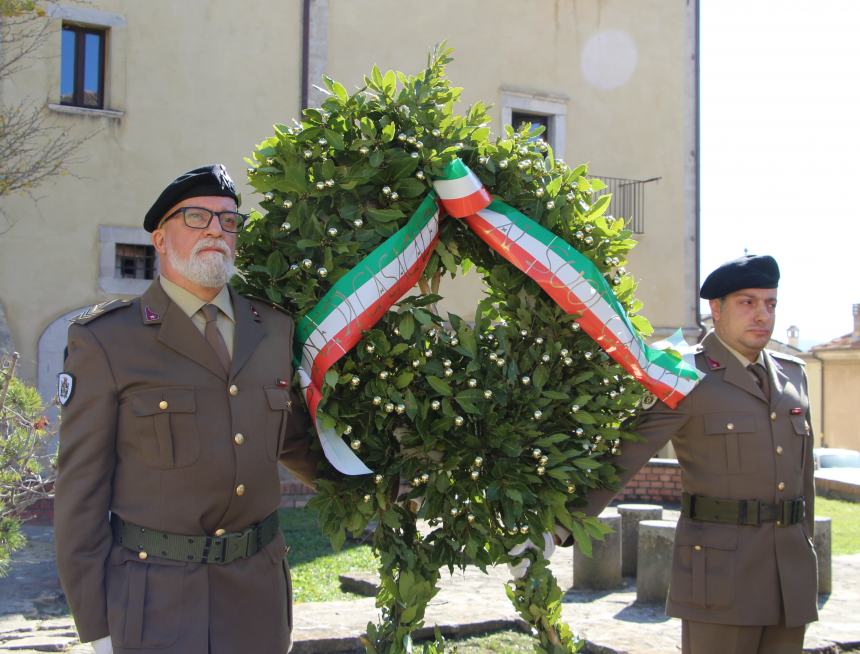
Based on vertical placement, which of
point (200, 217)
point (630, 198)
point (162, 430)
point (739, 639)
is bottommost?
point (739, 639)

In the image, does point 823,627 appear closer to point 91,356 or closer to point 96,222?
point 91,356

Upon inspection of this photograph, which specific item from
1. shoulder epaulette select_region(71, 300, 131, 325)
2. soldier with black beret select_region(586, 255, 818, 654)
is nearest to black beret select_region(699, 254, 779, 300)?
soldier with black beret select_region(586, 255, 818, 654)

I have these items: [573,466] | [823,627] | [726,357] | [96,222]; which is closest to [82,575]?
[573,466]

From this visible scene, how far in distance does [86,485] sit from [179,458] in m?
0.26

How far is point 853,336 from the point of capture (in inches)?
1166

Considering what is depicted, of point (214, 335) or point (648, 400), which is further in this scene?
point (648, 400)

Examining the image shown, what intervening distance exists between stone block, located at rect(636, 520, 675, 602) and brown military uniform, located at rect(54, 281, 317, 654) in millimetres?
4239

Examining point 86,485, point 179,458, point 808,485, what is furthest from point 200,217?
point 808,485

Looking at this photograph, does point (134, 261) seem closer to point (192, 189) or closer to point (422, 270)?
point (422, 270)

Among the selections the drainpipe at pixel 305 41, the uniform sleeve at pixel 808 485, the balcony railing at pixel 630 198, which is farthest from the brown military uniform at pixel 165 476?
the balcony railing at pixel 630 198

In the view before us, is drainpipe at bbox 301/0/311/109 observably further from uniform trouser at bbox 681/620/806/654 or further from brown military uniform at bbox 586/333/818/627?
uniform trouser at bbox 681/620/806/654

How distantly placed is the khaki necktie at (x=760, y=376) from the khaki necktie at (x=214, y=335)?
2225 mm

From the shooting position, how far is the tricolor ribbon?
134 inches

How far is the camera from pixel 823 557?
7.24m
